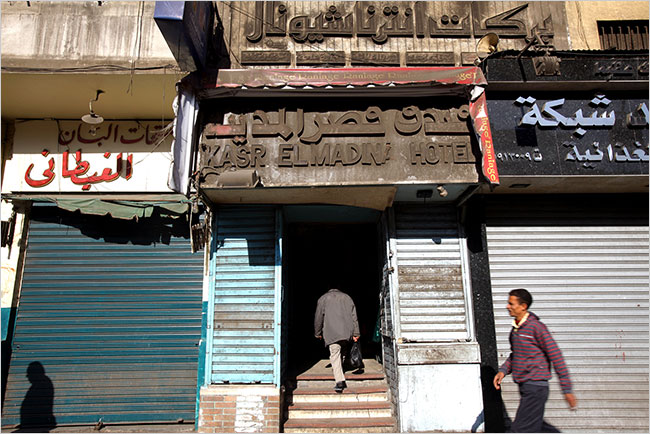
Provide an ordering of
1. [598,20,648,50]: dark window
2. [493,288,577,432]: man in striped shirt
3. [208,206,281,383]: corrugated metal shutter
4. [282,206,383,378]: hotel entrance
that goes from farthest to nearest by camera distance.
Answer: [282,206,383,378]: hotel entrance, [598,20,648,50]: dark window, [208,206,281,383]: corrugated metal shutter, [493,288,577,432]: man in striped shirt

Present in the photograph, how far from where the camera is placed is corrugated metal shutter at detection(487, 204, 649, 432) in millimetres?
5633

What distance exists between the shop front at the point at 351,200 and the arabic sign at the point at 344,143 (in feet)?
0.05

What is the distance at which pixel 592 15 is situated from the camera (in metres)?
6.56

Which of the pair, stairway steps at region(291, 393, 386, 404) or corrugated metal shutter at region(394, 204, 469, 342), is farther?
stairway steps at region(291, 393, 386, 404)

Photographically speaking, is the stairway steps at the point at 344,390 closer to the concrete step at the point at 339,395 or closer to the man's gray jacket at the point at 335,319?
the concrete step at the point at 339,395

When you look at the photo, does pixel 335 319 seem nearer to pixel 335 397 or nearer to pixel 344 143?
pixel 335 397

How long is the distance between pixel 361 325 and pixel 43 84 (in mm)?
7105

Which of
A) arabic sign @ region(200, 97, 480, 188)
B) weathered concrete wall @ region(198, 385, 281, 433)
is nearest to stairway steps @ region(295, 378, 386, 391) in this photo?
weathered concrete wall @ region(198, 385, 281, 433)

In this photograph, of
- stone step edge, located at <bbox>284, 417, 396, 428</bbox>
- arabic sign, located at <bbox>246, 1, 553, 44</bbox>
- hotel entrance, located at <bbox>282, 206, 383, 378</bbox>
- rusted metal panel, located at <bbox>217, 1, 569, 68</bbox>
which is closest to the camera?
stone step edge, located at <bbox>284, 417, 396, 428</bbox>

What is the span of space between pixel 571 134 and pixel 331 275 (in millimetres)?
5279

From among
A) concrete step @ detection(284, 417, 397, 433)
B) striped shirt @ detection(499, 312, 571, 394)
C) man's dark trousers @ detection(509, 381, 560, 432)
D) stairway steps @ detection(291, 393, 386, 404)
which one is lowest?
concrete step @ detection(284, 417, 397, 433)

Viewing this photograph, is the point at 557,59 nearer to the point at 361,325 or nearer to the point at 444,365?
the point at 444,365

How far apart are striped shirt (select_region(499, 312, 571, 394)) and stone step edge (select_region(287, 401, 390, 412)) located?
262cm

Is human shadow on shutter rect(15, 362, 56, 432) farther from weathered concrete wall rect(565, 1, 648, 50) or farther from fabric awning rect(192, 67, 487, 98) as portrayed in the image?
weathered concrete wall rect(565, 1, 648, 50)
